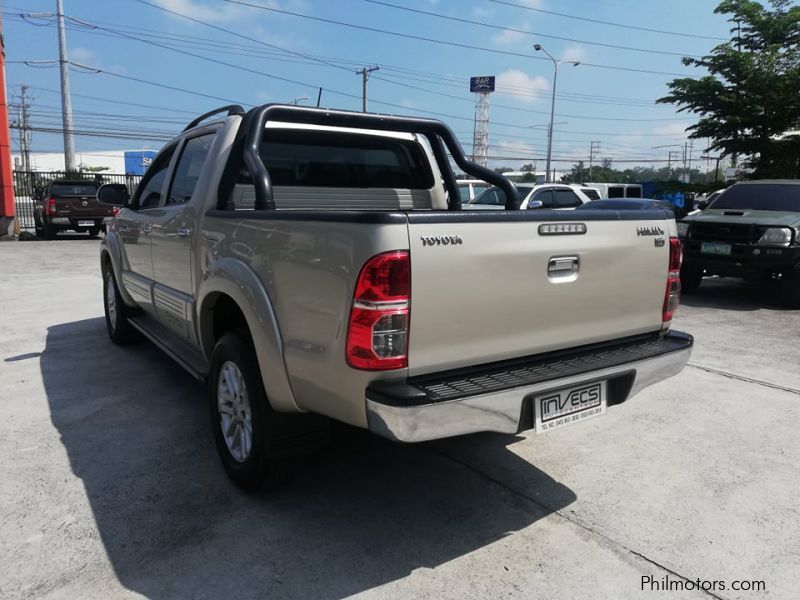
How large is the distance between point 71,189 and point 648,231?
17.2 m

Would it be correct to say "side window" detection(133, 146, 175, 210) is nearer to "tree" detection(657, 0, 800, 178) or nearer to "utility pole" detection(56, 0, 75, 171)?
"tree" detection(657, 0, 800, 178)

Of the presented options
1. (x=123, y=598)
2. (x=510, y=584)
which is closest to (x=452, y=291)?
(x=510, y=584)

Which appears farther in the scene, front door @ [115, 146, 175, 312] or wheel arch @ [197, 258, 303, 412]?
front door @ [115, 146, 175, 312]

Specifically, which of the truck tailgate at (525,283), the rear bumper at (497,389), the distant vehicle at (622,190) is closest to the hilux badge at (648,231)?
the truck tailgate at (525,283)

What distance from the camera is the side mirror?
5.32 metres

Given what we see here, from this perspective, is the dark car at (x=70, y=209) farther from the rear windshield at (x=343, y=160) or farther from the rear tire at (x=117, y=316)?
the rear windshield at (x=343, y=160)

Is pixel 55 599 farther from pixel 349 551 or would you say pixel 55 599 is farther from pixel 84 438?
pixel 84 438

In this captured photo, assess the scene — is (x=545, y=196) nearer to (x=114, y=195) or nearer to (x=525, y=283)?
(x=114, y=195)

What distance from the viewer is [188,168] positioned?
13.2 feet

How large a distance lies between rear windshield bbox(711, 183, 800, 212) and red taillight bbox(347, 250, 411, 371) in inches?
346

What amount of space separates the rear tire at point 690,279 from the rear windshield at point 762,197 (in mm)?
1250

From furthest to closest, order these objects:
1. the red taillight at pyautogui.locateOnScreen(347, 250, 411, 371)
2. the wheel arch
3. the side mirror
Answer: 1. the side mirror
2. the wheel arch
3. the red taillight at pyautogui.locateOnScreen(347, 250, 411, 371)

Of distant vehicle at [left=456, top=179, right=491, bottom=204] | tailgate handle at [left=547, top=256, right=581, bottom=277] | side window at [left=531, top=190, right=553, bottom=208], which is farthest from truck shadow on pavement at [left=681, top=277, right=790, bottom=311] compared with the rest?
distant vehicle at [left=456, top=179, right=491, bottom=204]

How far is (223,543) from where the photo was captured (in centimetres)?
264
